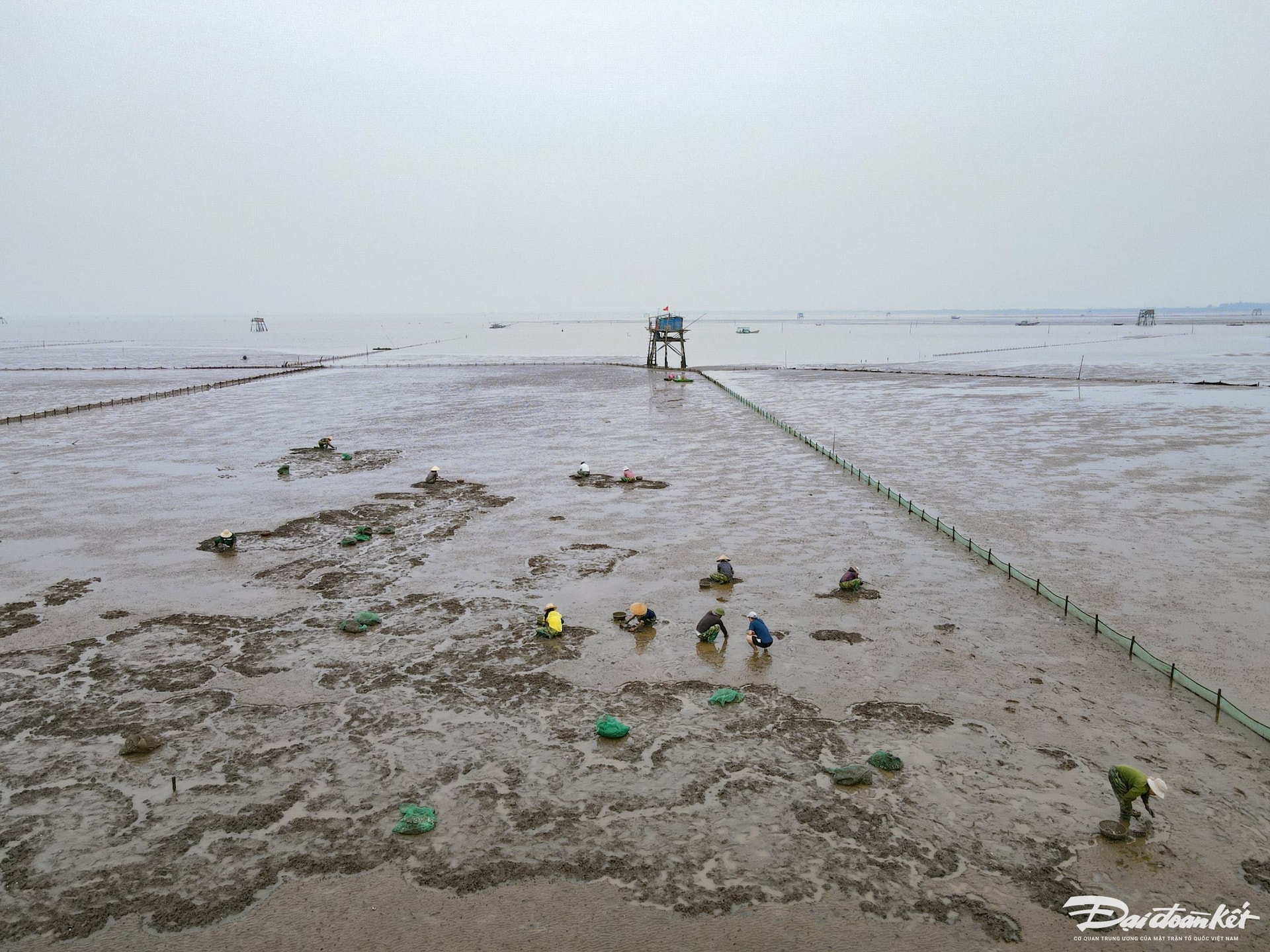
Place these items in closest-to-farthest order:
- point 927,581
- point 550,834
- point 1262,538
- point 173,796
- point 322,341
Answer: point 550,834 → point 173,796 → point 927,581 → point 1262,538 → point 322,341

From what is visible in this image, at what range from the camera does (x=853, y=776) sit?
1047cm

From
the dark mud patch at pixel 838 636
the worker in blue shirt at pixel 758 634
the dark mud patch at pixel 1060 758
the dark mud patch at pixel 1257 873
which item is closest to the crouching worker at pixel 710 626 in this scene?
the worker in blue shirt at pixel 758 634

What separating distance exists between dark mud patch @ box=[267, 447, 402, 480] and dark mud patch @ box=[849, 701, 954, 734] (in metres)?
24.4

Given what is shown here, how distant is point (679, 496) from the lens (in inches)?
1061

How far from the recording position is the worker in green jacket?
9148mm

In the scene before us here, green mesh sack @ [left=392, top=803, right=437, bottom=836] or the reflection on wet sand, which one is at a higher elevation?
the reflection on wet sand

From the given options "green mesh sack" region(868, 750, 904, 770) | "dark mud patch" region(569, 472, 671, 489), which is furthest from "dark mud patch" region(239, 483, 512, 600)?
"green mesh sack" region(868, 750, 904, 770)

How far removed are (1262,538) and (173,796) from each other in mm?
25921

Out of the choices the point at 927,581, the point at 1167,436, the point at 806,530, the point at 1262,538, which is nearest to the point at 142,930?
the point at 927,581

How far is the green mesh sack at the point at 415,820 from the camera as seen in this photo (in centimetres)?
958

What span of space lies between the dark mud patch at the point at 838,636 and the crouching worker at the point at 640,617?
3.26 m

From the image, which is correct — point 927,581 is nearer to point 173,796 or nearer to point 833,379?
point 173,796

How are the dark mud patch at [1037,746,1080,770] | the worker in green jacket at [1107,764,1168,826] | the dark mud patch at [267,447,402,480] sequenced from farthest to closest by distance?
the dark mud patch at [267,447,402,480]
the dark mud patch at [1037,746,1080,770]
the worker in green jacket at [1107,764,1168,826]

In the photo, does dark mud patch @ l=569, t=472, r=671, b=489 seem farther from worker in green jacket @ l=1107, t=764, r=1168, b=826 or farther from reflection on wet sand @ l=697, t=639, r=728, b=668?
worker in green jacket @ l=1107, t=764, r=1168, b=826
